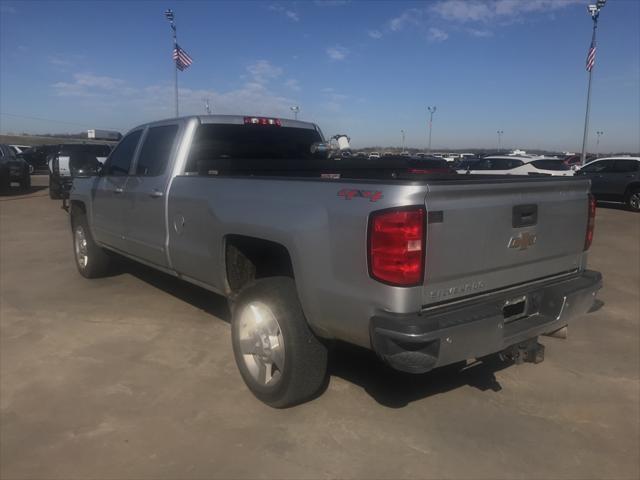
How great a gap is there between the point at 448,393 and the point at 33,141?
235ft

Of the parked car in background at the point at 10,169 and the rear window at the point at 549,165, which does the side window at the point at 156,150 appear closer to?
the parked car in background at the point at 10,169

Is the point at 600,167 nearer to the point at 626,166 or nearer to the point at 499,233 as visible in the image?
the point at 626,166

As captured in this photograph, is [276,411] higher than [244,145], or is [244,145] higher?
[244,145]

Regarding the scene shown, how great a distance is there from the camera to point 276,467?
9.29 ft

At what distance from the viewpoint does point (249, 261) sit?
12.7ft

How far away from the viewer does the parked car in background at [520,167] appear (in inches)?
748

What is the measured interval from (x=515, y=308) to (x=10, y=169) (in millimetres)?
19590

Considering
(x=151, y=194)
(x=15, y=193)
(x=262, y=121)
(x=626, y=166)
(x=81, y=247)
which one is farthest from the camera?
(x=15, y=193)

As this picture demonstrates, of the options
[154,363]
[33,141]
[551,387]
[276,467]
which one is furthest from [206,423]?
[33,141]

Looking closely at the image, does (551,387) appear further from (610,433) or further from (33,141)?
(33,141)

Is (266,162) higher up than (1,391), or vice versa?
(266,162)

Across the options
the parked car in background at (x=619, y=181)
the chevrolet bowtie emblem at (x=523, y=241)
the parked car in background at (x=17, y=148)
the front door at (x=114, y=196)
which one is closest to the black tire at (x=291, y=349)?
the chevrolet bowtie emblem at (x=523, y=241)

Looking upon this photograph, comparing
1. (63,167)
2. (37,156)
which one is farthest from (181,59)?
(37,156)

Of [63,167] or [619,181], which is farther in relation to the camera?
[63,167]
